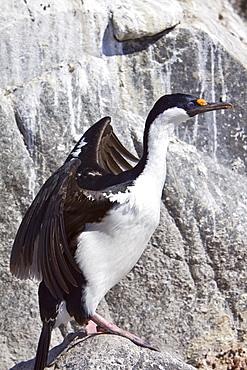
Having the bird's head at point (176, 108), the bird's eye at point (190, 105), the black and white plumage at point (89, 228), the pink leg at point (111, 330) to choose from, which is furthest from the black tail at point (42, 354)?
the bird's eye at point (190, 105)

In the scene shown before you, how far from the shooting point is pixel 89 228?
12.5 ft

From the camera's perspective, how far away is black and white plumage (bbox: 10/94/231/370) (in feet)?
11.8

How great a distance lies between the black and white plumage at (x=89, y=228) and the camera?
358 centimetres

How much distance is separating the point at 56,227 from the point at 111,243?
38 cm

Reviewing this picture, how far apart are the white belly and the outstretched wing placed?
61mm

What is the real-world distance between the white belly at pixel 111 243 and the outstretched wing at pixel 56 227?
0.06 meters

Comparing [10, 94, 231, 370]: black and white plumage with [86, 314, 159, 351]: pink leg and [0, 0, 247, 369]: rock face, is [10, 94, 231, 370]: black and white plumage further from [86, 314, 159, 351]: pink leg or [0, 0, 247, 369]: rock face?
[0, 0, 247, 369]: rock face

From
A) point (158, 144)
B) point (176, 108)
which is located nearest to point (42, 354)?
point (158, 144)

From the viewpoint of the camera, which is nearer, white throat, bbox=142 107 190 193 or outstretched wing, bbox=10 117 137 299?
outstretched wing, bbox=10 117 137 299

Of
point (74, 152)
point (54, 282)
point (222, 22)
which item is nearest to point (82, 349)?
point (54, 282)

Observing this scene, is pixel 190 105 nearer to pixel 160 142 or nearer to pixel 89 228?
pixel 160 142

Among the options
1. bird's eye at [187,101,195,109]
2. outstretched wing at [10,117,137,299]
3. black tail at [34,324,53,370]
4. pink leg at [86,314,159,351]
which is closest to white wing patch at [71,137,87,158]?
outstretched wing at [10,117,137,299]

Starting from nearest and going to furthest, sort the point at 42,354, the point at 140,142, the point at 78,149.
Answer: the point at 42,354
the point at 78,149
the point at 140,142

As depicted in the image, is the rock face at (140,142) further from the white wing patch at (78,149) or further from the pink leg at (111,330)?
the pink leg at (111,330)
